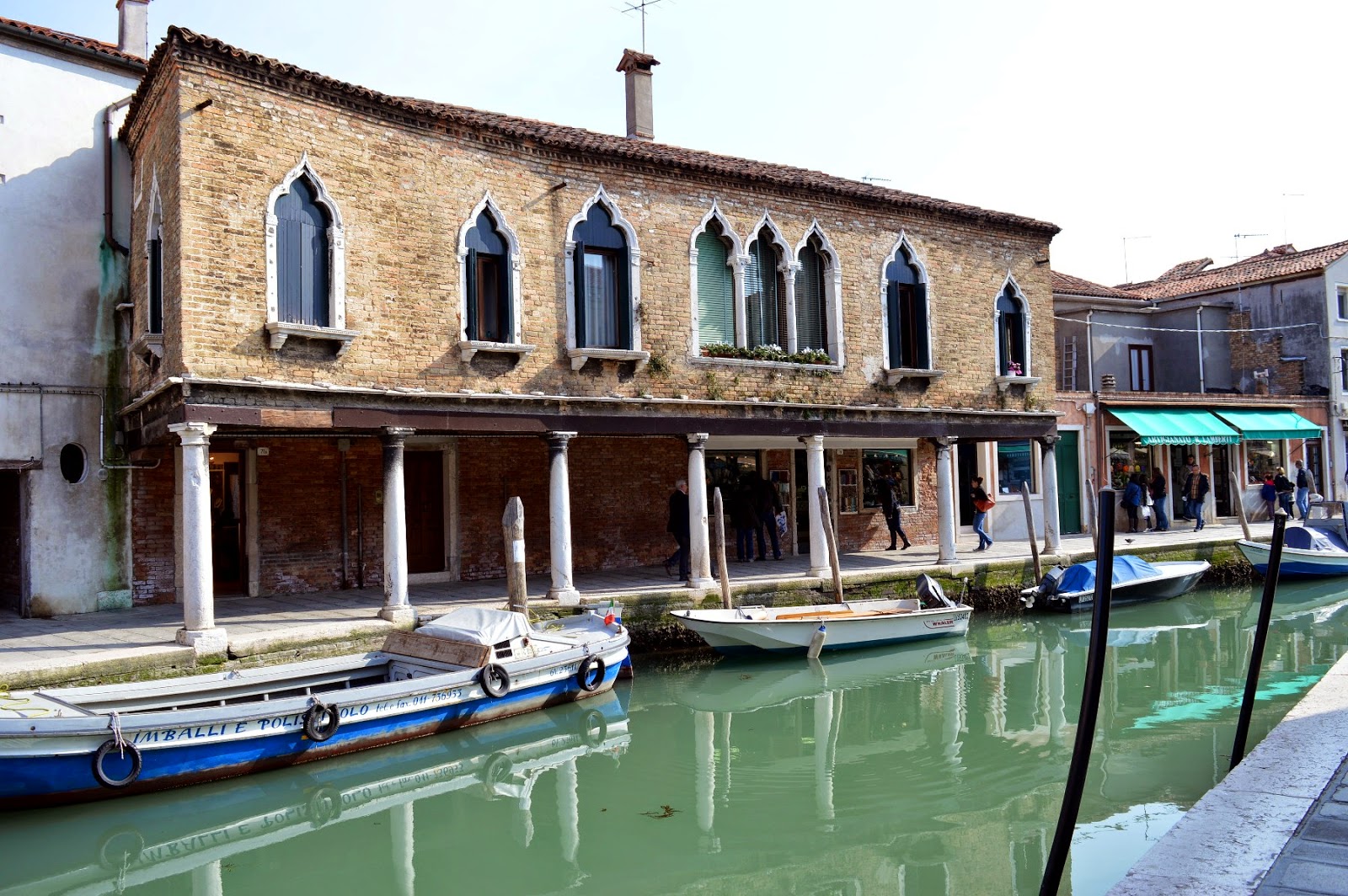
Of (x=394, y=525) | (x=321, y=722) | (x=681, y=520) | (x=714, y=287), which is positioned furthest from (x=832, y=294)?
(x=321, y=722)

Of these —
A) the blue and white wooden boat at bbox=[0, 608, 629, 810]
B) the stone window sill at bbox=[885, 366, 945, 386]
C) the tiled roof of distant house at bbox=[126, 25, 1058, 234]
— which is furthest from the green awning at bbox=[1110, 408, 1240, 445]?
the blue and white wooden boat at bbox=[0, 608, 629, 810]

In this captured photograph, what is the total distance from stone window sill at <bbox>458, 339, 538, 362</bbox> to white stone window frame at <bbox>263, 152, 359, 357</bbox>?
1302 millimetres

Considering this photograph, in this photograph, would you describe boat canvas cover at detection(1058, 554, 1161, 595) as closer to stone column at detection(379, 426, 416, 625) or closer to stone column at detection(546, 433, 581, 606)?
stone column at detection(546, 433, 581, 606)

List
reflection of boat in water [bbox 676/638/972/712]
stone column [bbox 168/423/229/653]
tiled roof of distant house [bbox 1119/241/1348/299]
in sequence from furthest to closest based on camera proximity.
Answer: tiled roof of distant house [bbox 1119/241/1348/299], reflection of boat in water [bbox 676/638/972/712], stone column [bbox 168/423/229/653]

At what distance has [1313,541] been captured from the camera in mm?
19500

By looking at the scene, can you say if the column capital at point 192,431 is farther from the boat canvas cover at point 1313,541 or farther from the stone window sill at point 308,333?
the boat canvas cover at point 1313,541

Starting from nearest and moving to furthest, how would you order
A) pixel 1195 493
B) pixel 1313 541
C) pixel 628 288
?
pixel 628 288
pixel 1313 541
pixel 1195 493

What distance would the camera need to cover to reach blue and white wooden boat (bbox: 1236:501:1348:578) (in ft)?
62.6

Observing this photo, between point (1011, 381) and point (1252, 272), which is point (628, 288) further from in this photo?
point (1252, 272)

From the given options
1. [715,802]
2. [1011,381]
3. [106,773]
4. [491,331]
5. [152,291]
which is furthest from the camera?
[1011,381]

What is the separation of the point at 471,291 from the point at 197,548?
13.6 ft

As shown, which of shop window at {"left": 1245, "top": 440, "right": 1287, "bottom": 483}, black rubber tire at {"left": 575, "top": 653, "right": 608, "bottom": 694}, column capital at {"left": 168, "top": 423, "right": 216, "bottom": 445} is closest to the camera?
column capital at {"left": 168, "top": 423, "right": 216, "bottom": 445}

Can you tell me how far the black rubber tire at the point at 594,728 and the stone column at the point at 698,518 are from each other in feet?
10.4

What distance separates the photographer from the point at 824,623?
13047mm
